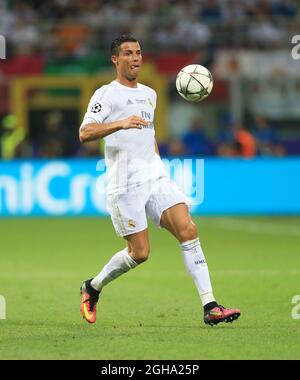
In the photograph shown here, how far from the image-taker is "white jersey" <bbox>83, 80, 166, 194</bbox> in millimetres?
8719

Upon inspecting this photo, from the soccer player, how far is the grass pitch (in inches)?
19.6

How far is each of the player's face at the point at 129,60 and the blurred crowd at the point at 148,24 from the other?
56.2 feet

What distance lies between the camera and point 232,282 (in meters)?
11.5

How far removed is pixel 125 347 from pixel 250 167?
1330cm

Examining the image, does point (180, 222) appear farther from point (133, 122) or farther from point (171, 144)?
point (171, 144)

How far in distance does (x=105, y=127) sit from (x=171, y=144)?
604 inches

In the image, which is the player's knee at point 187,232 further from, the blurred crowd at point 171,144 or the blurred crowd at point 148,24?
the blurred crowd at point 148,24

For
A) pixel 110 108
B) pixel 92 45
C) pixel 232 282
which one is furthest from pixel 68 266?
pixel 92 45

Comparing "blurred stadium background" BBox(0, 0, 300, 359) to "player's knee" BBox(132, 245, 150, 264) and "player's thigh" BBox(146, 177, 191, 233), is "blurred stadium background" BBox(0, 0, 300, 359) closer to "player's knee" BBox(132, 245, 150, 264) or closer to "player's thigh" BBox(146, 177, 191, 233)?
"player's knee" BBox(132, 245, 150, 264)

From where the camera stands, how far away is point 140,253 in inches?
343

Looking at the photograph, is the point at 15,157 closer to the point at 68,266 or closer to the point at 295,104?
the point at 295,104

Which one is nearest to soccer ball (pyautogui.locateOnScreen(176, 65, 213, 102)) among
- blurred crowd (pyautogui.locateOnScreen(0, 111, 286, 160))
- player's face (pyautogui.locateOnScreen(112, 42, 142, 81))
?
player's face (pyautogui.locateOnScreen(112, 42, 142, 81))

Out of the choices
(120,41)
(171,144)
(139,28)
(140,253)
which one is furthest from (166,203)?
(139,28)
